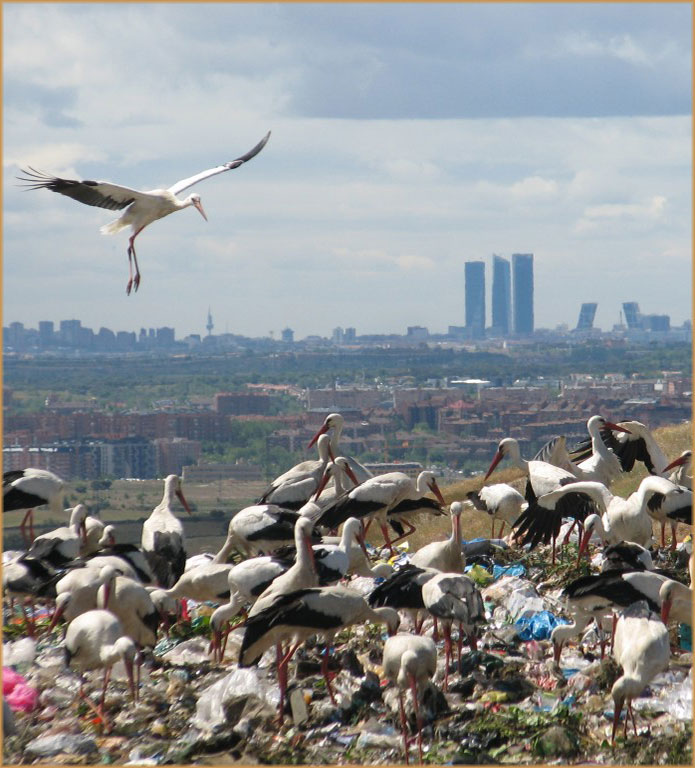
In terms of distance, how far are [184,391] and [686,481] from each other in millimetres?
98701

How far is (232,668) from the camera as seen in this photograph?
802cm

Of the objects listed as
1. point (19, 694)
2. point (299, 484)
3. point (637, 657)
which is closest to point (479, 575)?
point (299, 484)

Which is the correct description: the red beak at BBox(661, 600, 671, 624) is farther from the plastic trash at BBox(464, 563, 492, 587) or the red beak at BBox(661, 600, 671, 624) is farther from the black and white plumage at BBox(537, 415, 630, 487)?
the black and white plumage at BBox(537, 415, 630, 487)

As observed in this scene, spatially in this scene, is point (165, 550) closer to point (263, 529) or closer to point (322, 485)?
point (263, 529)

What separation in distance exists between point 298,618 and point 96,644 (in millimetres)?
1224

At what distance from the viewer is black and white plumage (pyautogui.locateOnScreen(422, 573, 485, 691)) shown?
7.26m

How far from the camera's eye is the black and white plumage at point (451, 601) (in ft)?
23.8

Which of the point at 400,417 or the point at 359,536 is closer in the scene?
the point at 359,536

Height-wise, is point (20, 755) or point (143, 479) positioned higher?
point (20, 755)

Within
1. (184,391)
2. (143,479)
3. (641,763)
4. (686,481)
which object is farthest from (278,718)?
(184,391)

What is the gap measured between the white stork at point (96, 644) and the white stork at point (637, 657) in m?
2.83

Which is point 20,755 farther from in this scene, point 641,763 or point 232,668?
point 641,763

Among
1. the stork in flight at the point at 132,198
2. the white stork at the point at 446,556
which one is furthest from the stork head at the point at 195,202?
the white stork at the point at 446,556

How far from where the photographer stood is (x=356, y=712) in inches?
284
